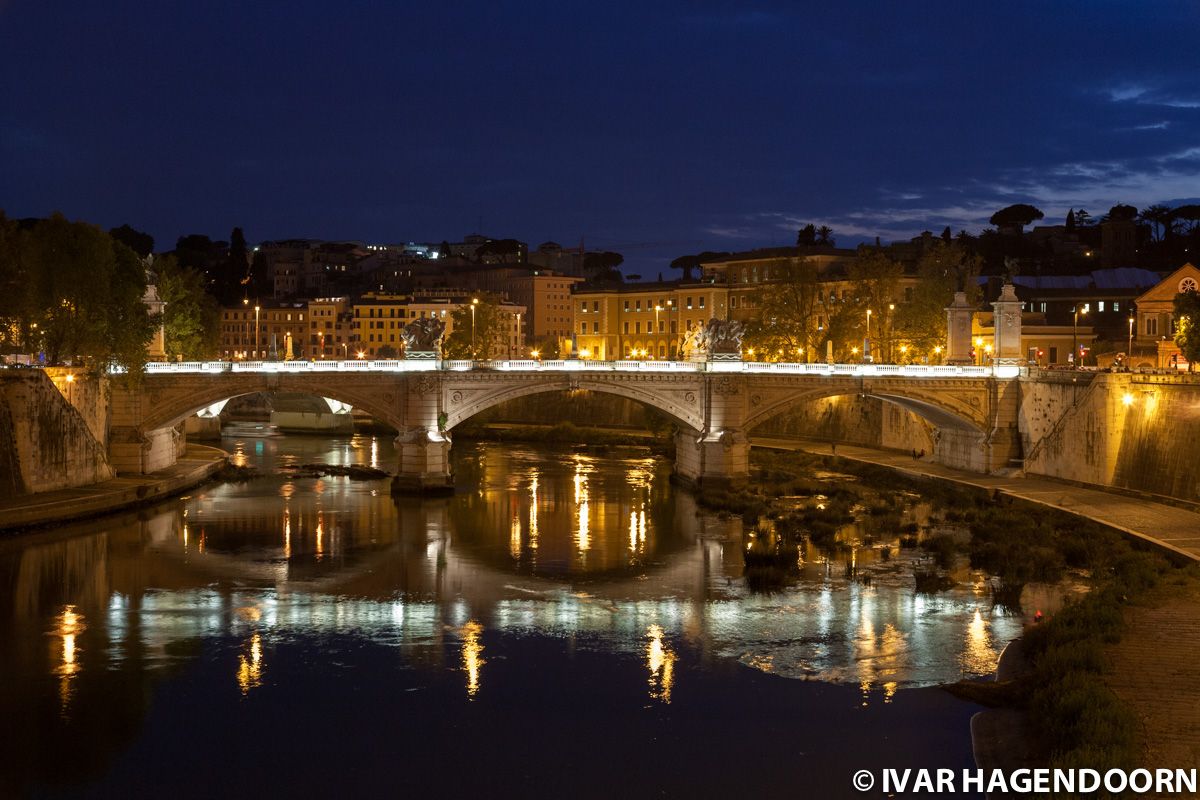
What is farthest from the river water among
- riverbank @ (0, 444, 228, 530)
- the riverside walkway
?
the riverside walkway

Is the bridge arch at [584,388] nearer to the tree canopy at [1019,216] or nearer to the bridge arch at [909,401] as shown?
the bridge arch at [909,401]

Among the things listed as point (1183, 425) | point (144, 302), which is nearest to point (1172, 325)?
point (1183, 425)

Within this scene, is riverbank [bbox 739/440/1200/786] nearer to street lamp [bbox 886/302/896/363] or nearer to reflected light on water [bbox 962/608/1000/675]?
reflected light on water [bbox 962/608/1000/675]

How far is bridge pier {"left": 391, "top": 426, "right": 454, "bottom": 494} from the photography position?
44344 millimetres

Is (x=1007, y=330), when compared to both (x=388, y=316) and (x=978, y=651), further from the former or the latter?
(x=388, y=316)

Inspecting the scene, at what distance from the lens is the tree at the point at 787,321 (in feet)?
208

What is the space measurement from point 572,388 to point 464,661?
24073 millimetres

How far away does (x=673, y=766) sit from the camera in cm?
1822

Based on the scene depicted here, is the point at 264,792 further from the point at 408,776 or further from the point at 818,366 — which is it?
the point at 818,366

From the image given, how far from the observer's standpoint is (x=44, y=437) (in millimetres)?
37500

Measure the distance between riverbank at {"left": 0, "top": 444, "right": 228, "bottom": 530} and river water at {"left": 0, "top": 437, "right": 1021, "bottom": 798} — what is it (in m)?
0.64

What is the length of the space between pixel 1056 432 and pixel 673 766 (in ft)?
94.2

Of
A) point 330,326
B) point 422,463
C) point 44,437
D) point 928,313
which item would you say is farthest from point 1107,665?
point 330,326

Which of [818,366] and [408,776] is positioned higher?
[818,366]
